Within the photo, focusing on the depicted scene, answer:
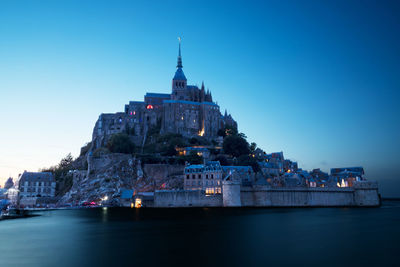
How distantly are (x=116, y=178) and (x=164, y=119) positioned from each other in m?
30.2

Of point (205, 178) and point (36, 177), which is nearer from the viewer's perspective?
point (205, 178)

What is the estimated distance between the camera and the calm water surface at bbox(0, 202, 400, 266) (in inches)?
783

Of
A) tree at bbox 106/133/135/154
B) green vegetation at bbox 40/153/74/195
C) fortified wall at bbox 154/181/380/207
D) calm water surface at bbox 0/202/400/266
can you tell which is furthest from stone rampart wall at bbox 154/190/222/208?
green vegetation at bbox 40/153/74/195

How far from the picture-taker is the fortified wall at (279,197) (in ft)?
183

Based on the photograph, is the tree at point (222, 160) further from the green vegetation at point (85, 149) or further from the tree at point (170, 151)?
the green vegetation at point (85, 149)

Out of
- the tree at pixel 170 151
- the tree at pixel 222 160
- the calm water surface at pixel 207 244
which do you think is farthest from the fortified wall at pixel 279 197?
the tree at pixel 170 151

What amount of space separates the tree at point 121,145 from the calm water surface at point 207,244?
135 ft

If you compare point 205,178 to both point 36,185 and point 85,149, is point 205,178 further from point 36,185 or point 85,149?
point 85,149

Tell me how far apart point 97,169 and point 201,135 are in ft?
110

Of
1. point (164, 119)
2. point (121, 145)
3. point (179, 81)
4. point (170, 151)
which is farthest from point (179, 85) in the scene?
point (121, 145)

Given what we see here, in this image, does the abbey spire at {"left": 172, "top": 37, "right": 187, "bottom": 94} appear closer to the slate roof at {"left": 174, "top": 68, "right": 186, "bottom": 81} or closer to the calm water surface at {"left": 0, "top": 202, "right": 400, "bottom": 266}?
the slate roof at {"left": 174, "top": 68, "right": 186, "bottom": 81}

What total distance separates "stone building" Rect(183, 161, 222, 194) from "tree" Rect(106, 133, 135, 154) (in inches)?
849

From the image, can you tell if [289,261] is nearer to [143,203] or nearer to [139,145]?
[143,203]

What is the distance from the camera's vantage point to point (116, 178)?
68.5 metres
